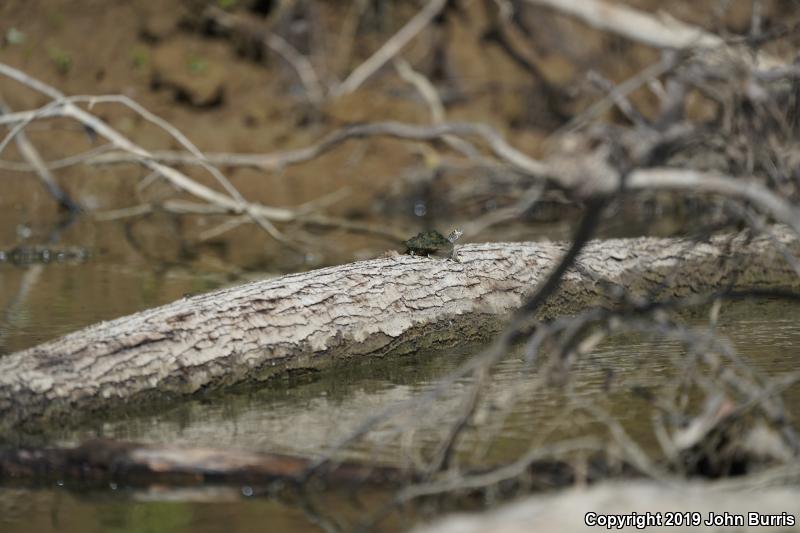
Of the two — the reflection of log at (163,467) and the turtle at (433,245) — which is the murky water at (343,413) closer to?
the reflection of log at (163,467)

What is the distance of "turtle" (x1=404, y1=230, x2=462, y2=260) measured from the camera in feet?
21.1

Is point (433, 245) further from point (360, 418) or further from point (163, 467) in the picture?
point (163, 467)

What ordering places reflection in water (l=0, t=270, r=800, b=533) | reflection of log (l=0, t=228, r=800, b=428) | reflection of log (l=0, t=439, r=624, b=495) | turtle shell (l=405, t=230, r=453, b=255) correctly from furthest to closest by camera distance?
1. turtle shell (l=405, t=230, r=453, b=255)
2. reflection of log (l=0, t=228, r=800, b=428)
3. reflection of log (l=0, t=439, r=624, b=495)
4. reflection in water (l=0, t=270, r=800, b=533)

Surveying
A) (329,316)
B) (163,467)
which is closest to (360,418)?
(329,316)

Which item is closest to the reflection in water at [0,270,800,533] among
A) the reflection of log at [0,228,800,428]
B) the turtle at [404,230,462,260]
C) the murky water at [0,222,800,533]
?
the murky water at [0,222,800,533]

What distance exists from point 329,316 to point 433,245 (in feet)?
3.02

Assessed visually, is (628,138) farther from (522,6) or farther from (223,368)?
(522,6)

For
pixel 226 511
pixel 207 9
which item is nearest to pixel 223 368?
pixel 226 511

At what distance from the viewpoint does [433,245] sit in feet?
21.1

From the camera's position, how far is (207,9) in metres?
15.6

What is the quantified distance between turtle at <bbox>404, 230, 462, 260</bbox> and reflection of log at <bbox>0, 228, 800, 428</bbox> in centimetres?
8

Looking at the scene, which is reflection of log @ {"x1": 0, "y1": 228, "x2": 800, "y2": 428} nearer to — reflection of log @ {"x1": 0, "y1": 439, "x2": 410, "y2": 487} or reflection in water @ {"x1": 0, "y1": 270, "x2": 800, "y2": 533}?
reflection in water @ {"x1": 0, "y1": 270, "x2": 800, "y2": 533}

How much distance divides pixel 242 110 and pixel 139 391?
1052 centimetres

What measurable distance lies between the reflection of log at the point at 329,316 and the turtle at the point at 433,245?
77mm
